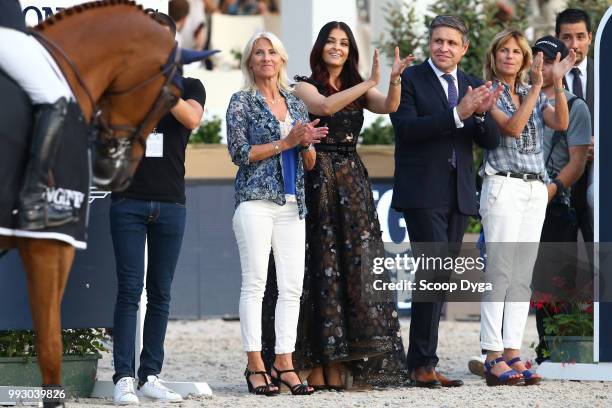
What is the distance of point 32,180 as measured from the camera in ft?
19.0

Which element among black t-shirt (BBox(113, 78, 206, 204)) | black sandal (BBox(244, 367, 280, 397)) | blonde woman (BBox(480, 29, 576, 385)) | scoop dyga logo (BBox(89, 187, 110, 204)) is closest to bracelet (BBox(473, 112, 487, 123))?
blonde woman (BBox(480, 29, 576, 385))

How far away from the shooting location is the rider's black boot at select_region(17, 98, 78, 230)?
18.9 ft

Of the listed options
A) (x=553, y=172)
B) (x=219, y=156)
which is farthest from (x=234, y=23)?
(x=553, y=172)

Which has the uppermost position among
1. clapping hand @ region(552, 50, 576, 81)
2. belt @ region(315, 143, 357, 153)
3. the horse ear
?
clapping hand @ region(552, 50, 576, 81)

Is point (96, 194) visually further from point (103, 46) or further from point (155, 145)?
point (103, 46)

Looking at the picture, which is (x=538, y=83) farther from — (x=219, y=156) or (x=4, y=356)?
(x=219, y=156)

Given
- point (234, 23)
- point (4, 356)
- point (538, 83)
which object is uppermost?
point (234, 23)

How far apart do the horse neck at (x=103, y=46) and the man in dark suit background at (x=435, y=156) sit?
2481 mm

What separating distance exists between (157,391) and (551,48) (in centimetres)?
347

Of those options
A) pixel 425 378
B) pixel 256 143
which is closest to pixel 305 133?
pixel 256 143

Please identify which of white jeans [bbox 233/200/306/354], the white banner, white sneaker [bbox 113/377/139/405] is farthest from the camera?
white jeans [bbox 233/200/306/354]

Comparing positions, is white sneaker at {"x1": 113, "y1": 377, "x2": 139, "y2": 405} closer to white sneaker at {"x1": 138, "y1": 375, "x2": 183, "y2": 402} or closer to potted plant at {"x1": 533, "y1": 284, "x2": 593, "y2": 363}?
white sneaker at {"x1": 138, "y1": 375, "x2": 183, "y2": 402}

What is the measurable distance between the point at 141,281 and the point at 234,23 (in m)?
12.5

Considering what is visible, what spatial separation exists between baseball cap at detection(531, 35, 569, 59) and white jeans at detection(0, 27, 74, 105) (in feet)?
13.5
